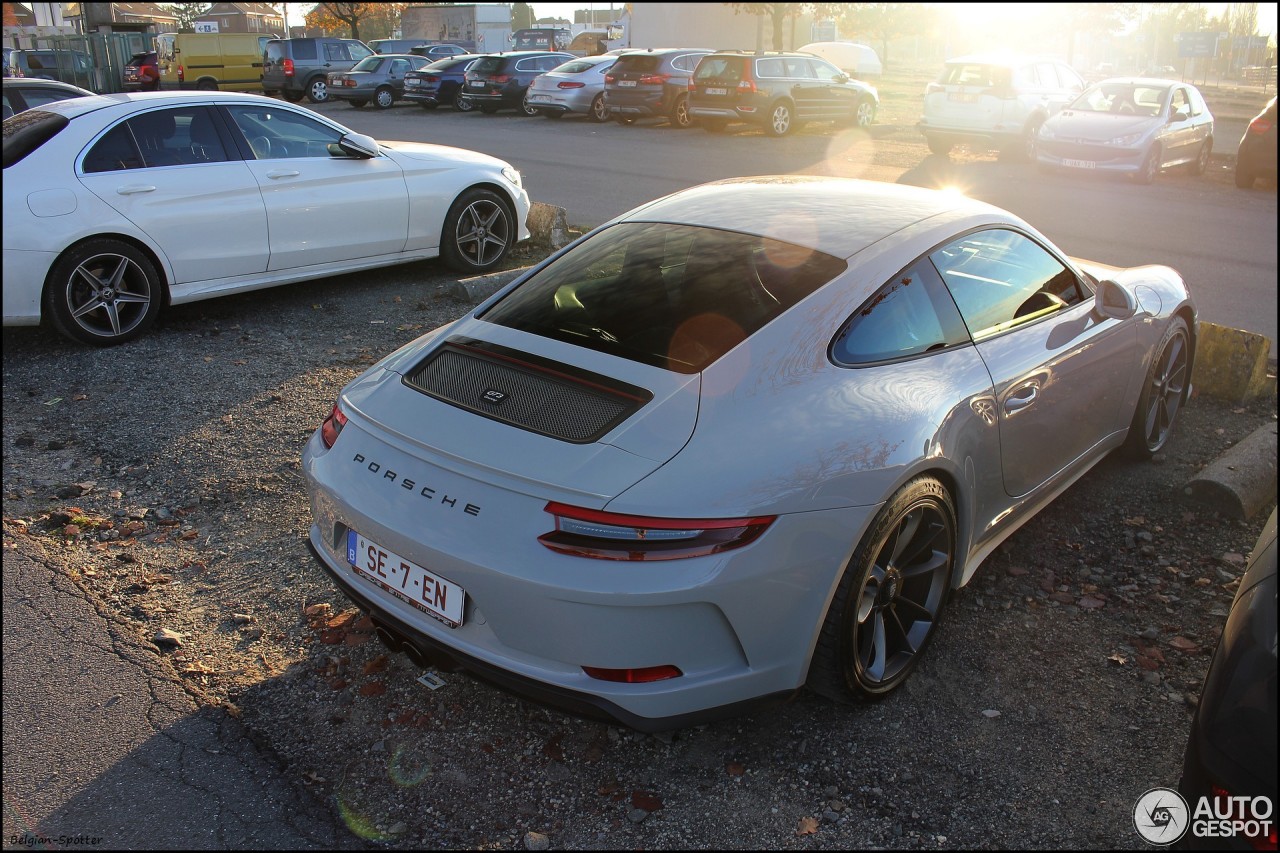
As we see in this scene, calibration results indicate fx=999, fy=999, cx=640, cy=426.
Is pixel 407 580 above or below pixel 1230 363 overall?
above

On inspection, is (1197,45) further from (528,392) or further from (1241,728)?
(1241,728)

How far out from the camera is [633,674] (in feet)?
8.60

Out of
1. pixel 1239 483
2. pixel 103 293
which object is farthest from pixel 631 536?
pixel 103 293

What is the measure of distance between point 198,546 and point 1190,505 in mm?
4445

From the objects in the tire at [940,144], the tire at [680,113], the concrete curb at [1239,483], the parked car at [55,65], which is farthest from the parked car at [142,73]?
the concrete curb at [1239,483]

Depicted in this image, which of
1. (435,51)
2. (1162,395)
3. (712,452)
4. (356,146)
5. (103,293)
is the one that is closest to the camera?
(712,452)

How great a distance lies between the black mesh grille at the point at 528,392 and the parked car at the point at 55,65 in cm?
2931

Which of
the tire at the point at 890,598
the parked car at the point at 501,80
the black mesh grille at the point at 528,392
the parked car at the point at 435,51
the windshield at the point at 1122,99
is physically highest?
the parked car at the point at 435,51

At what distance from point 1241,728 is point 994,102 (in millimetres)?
15858

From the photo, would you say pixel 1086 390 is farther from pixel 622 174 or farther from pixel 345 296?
pixel 622 174

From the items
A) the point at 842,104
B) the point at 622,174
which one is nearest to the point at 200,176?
the point at 622,174

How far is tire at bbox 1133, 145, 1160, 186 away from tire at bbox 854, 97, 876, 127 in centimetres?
772

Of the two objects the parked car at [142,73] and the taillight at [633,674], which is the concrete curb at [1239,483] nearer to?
the taillight at [633,674]

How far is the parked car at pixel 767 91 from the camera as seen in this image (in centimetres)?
1952
